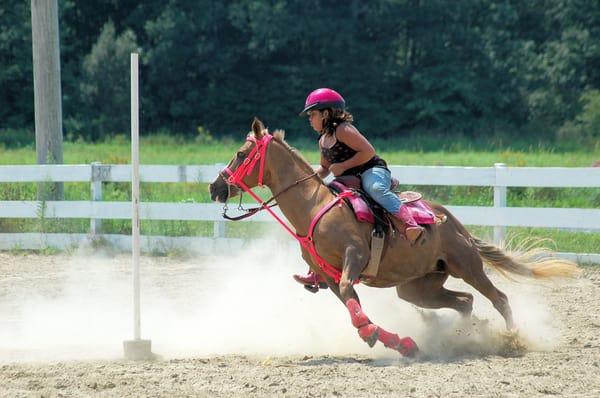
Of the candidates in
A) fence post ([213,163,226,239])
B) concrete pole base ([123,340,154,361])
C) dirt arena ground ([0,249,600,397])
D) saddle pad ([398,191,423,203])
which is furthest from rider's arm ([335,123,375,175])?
fence post ([213,163,226,239])

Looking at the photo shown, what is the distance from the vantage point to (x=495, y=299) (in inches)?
316

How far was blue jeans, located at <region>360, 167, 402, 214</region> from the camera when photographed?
752 centimetres

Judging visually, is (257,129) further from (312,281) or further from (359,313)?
(359,313)

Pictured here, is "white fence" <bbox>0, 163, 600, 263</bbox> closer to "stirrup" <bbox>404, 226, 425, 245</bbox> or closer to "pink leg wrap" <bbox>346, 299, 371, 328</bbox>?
"stirrup" <bbox>404, 226, 425, 245</bbox>

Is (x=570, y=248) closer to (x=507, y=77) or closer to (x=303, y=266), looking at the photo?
(x=303, y=266)

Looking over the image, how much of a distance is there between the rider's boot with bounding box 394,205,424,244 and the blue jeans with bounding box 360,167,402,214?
53 millimetres

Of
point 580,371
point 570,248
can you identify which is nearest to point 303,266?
point 570,248

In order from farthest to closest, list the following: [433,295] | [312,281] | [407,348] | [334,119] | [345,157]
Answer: [433,295], [312,281], [345,157], [334,119], [407,348]

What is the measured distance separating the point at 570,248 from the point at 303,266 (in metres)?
3.90

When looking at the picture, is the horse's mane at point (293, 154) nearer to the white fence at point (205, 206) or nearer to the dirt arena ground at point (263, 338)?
the dirt arena ground at point (263, 338)

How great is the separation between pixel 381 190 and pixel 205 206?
6193mm

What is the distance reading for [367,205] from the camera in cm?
755

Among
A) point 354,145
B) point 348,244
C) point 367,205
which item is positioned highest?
point 354,145

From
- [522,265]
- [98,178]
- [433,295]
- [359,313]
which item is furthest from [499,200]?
[98,178]
